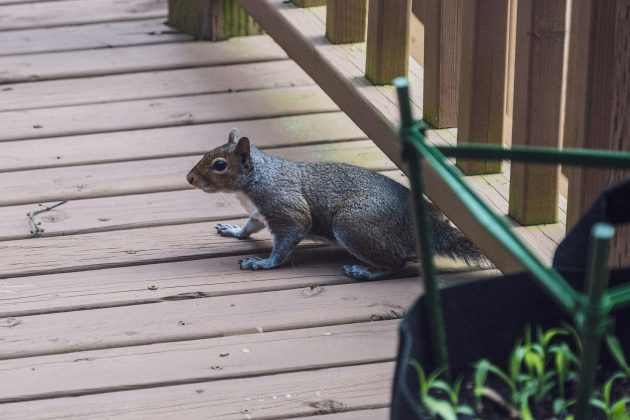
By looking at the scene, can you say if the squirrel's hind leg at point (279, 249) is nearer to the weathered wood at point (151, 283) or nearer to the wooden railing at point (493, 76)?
the weathered wood at point (151, 283)

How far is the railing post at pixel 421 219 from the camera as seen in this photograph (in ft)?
4.41

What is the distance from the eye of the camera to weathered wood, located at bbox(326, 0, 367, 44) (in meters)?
3.56

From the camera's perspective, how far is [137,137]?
13.0ft

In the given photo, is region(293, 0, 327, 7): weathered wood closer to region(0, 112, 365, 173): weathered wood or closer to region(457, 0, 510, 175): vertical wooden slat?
region(0, 112, 365, 173): weathered wood

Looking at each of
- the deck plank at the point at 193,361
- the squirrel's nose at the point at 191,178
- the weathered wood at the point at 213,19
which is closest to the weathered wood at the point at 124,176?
the squirrel's nose at the point at 191,178

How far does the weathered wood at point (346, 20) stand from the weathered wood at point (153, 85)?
0.75m

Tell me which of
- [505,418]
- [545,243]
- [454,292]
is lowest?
[545,243]

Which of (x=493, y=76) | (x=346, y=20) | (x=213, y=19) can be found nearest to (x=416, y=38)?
(x=213, y=19)

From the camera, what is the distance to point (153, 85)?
14.4ft

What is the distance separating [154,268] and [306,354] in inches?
25.3

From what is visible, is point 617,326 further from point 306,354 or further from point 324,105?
point 324,105

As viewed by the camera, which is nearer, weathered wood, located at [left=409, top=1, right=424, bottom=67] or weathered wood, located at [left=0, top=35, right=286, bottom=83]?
weathered wood, located at [left=0, top=35, right=286, bottom=83]

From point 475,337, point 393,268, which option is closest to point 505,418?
point 475,337

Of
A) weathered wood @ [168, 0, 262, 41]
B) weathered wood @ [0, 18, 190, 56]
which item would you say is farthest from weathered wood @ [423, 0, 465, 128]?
weathered wood @ [0, 18, 190, 56]
